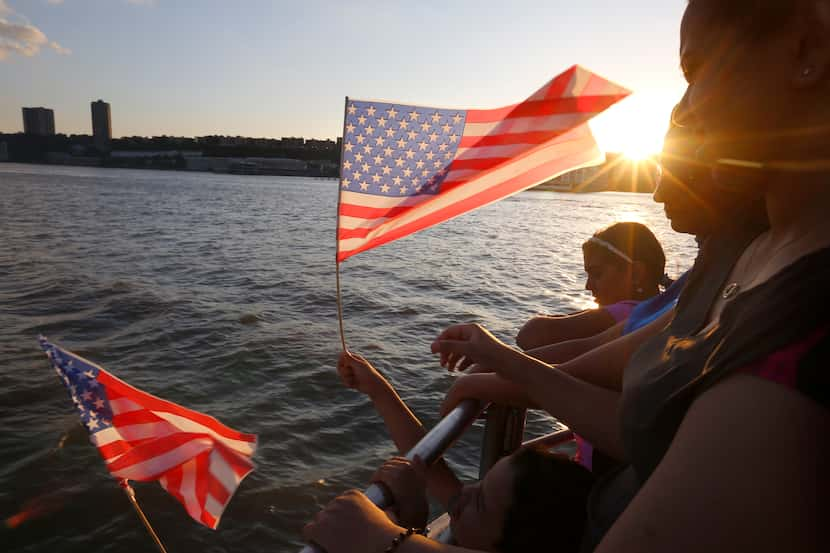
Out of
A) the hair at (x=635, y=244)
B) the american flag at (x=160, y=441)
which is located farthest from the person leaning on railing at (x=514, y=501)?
the hair at (x=635, y=244)

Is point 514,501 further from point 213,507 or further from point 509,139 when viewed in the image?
point 509,139

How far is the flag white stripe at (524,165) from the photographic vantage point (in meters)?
3.10

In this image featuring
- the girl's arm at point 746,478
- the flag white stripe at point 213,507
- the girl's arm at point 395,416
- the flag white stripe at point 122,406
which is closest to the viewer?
the girl's arm at point 746,478

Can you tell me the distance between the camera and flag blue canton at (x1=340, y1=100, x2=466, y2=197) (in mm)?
3023

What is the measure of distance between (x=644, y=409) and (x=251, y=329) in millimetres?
12463

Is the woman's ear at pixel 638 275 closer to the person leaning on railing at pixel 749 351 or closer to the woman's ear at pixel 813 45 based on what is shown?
the person leaning on railing at pixel 749 351

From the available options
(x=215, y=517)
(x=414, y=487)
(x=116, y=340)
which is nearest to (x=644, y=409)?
(x=414, y=487)

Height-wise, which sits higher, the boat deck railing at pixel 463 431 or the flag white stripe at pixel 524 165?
the flag white stripe at pixel 524 165

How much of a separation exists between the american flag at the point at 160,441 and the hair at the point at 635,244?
2.24 m

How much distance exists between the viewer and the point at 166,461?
7.97 ft

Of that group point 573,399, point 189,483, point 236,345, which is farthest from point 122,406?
point 236,345

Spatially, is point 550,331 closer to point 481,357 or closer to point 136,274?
point 481,357

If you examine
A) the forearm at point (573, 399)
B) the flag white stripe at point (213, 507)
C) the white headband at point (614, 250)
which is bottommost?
the flag white stripe at point (213, 507)

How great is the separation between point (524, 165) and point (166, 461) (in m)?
2.36
